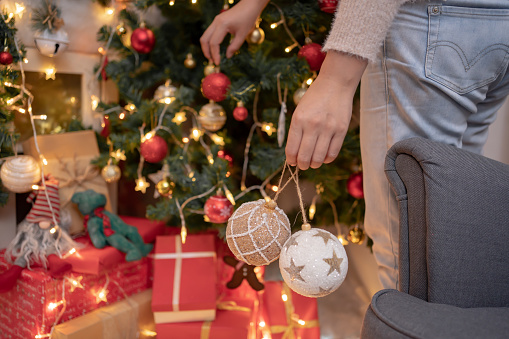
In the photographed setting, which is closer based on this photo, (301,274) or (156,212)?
(301,274)

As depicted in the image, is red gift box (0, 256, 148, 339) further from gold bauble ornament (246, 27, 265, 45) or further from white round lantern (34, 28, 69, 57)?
gold bauble ornament (246, 27, 265, 45)

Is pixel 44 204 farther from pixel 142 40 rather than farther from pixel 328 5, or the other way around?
pixel 328 5

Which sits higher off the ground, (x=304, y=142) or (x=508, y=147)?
(x=304, y=142)

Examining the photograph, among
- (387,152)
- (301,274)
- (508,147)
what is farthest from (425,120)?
(508,147)

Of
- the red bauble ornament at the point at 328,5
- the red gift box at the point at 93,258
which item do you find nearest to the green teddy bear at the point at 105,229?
the red gift box at the point at 93,258

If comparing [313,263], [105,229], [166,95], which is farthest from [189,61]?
[313,263]

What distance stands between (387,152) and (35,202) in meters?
0.93

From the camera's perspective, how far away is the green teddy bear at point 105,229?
1166 millimetres

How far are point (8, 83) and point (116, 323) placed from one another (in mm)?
690

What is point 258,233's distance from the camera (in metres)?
0.66

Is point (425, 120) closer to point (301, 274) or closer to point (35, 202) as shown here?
point (301, 274)

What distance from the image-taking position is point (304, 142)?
24.6 inches

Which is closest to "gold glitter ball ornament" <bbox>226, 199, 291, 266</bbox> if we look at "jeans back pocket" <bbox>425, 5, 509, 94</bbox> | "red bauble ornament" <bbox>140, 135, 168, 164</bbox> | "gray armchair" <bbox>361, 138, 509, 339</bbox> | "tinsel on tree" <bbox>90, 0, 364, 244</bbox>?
"gray armchair" <bbox>361, 138, 509, 339</bbox>

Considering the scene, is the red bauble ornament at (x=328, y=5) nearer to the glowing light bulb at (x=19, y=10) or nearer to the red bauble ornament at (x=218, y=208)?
the red bauble ornament at (x=218, y=208)
